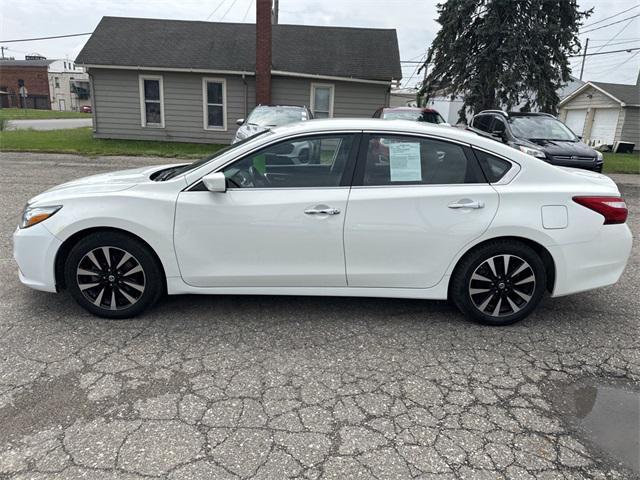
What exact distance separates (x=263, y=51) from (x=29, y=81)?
7278 cm

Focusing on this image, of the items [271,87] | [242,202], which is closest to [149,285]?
[242,202]

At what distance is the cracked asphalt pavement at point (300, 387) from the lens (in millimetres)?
2355

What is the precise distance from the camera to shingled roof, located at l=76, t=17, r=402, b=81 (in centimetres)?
1744

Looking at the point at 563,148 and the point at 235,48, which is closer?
the point at 563,148

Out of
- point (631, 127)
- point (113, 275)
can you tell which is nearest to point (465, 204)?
point (113, 275)

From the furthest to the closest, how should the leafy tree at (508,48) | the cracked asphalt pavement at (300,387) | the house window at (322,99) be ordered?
the house window at (322,99) < the leafy tree at (508,48) < the cracked asphalt pavement at (300,387)

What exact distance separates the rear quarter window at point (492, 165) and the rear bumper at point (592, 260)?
68 cm

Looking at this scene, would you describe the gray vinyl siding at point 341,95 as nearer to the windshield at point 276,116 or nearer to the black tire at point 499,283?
the windshield at point 276,116

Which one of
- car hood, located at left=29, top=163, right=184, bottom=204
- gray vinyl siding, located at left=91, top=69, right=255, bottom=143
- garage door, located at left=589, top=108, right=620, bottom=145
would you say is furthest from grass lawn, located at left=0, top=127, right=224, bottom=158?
garage door, located at left=589, top=108, right=620, bottom=145

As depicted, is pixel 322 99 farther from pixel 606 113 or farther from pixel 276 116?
pixel 606 113

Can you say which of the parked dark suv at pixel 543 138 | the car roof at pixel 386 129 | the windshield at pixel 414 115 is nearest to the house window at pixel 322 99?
the windshield at pixel 414 115

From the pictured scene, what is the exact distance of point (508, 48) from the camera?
15.3 meters

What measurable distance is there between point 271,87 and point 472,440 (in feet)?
54.6

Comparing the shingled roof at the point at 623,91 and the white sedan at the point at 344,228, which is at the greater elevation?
the shingled roof at the point at 623,91
